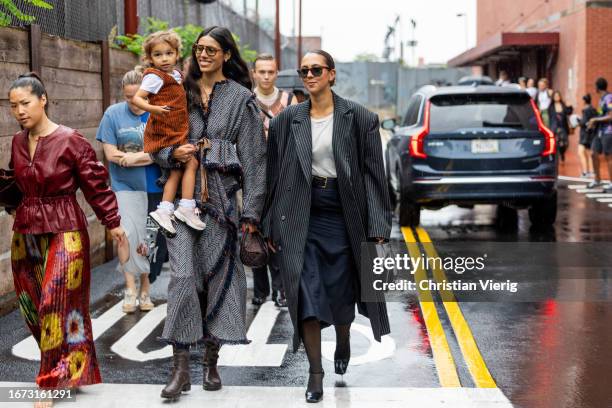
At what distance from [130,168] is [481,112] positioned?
5883 mm

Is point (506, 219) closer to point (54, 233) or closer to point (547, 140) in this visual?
point (547, 140)

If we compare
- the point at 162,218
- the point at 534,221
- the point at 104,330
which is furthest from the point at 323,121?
the point at 534,221

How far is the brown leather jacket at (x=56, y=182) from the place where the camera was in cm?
580

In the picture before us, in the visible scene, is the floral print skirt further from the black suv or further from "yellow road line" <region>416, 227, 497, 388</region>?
the black suv

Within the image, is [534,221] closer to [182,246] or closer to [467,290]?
[467,290]

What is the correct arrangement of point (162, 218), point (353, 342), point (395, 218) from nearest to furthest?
point (162, 218)
point (353, 342)
point (395, 218)

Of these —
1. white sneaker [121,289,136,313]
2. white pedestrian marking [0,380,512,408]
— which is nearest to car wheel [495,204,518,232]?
white sneaker [121,289,136,313]

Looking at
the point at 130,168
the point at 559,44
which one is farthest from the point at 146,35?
the point at 559,44

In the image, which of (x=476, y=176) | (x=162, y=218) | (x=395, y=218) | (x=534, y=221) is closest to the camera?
(x=162, y=218)

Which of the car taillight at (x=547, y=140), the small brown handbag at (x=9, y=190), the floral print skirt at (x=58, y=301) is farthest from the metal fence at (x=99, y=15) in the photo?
the car taillight at (x=547, y=140)

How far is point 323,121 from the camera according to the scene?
6.06 metres

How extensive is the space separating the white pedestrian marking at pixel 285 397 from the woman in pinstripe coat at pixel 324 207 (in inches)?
8.2

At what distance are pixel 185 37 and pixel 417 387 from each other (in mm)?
10153

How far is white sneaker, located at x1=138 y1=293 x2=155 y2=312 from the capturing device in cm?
874
